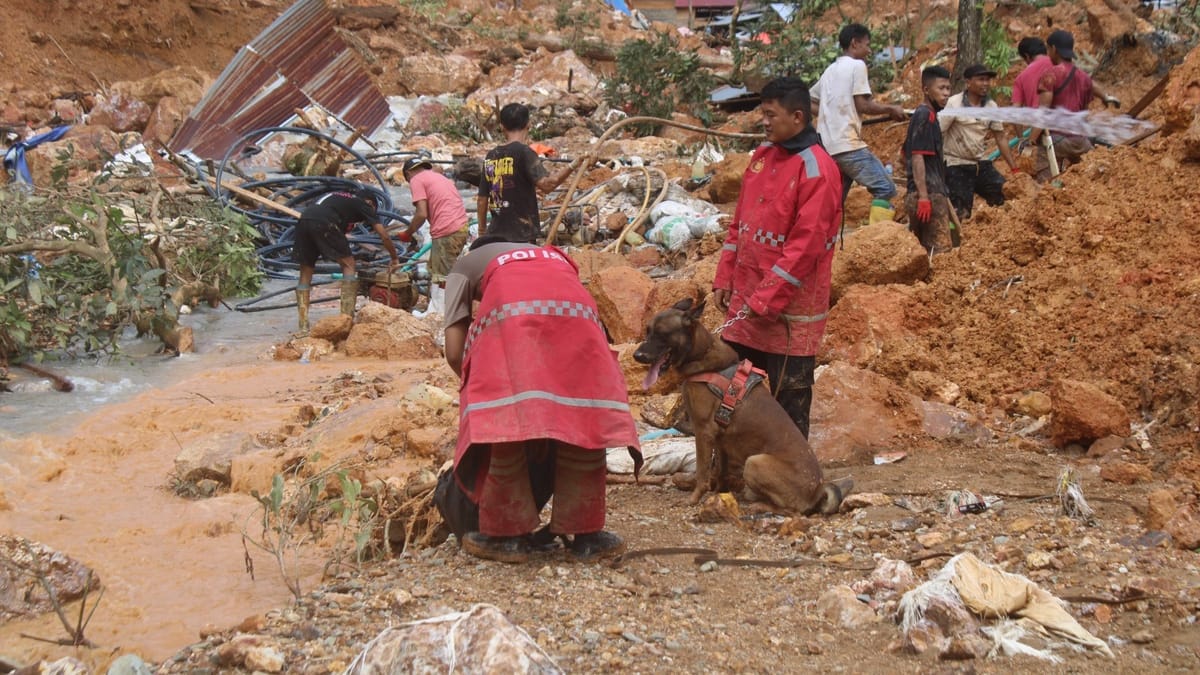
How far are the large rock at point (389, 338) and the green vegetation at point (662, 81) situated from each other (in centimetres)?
893

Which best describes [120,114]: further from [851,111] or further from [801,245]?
[801,245]

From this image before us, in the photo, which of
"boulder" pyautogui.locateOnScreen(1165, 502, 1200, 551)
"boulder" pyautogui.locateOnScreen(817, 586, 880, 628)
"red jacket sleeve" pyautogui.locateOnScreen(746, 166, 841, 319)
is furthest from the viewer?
"red jacket sleeve" pyautogui.locateOnScreen(746, 166, 841, 319)

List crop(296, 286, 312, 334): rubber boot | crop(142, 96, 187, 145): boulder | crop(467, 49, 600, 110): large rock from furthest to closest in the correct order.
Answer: crop(467, 49, 600, 110): large rock → crop(142, 96, 187, 145): boulder → crop(296, 286, 312, 334): rubber boot

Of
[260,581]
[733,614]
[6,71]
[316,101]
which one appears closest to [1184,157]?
[733,614]

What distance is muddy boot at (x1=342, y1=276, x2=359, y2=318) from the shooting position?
32.0 feet

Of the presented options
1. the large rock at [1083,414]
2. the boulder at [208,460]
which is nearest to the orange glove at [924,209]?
the large rock at [1083,414]

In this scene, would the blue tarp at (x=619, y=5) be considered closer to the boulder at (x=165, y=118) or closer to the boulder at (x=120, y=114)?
the boulder at (x=165, y=118)

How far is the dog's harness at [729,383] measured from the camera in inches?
179

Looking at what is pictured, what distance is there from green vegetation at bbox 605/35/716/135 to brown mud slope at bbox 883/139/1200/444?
10.4 metres

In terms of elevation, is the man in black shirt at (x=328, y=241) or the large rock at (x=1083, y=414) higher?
the man in black shirt at (x=328, y=241)

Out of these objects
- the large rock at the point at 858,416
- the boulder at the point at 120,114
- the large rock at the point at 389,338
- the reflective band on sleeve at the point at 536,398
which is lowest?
the large rock at the point at 389,338

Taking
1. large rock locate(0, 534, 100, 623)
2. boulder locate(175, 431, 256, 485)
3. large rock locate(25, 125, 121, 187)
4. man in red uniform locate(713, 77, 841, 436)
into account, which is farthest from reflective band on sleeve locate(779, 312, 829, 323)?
large rock locate(25, 125, 121, 187)

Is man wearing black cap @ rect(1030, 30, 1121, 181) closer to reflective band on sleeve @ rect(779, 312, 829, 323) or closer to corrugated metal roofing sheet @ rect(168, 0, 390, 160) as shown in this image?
reflective band on sleeve @ rect(779, 312, 829, 323)

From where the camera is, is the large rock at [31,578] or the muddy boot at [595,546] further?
the large rock at [31,578]
